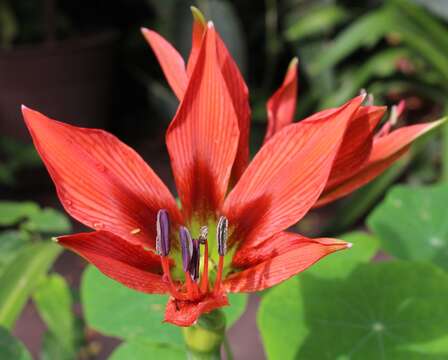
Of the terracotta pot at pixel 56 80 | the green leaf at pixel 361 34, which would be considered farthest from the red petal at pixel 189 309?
the terracotta pot at pixel 56 80

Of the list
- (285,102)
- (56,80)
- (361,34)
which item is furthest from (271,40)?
(285,102)

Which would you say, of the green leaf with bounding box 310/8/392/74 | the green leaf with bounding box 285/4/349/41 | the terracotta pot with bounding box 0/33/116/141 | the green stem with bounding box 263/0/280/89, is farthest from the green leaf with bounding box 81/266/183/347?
the green stem with bounding box 263/0/280/89

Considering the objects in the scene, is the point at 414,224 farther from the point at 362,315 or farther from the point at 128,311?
the point at 128,311

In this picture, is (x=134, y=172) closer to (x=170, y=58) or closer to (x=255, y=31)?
(x=170, y=58)

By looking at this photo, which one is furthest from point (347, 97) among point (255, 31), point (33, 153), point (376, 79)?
point (33, 153)

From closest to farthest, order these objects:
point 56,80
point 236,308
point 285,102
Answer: point 285,102 < point 236,308 < point 56,80

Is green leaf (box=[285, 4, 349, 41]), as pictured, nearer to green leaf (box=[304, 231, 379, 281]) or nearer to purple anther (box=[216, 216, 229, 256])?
green leaf (box=[304, 231, 379, 281])
